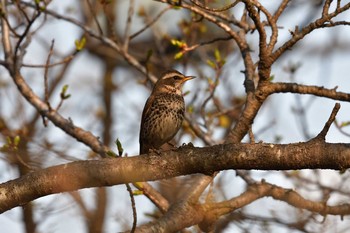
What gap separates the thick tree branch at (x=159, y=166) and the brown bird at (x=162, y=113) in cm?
274

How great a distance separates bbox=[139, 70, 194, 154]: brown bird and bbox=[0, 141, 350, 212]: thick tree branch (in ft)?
9.00

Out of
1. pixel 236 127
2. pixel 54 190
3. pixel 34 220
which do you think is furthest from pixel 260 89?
pixel 34 220

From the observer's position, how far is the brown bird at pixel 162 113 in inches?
314

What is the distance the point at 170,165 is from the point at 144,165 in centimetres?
22

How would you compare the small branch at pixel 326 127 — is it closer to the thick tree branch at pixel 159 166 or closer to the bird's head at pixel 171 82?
the thick tree branch at pixel 159 166

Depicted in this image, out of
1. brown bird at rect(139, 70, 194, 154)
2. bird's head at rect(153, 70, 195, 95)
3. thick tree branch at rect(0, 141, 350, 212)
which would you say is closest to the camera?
thick tree branch at rect(0, 141, 350, 212)

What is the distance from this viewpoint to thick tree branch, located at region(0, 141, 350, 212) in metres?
4.66

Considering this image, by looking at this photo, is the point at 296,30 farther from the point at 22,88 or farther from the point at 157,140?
the point at 22,88

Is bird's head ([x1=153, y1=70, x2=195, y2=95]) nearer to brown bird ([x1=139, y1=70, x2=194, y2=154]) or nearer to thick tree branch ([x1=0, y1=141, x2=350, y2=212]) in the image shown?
brown bird ([x1=139, y1=70, x2=194, y2=154])

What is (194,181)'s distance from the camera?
23.1ft

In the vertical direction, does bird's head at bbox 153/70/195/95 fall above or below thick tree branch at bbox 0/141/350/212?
above

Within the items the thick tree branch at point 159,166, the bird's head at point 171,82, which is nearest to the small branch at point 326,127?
the thick tree branch at point 159,166

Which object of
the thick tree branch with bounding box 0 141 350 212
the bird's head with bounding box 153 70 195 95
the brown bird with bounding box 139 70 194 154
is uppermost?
the bird's head with bounding box 153 70 195 95

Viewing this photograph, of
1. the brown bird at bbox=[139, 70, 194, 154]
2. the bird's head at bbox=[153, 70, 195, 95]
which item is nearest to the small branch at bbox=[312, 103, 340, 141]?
the brown bird at bbox=[139, 70, 194, 154]
